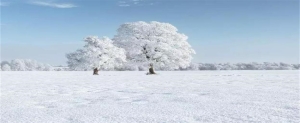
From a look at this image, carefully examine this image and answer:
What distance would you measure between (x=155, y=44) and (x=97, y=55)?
22.4 ft

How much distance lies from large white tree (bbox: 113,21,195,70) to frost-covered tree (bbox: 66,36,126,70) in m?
1.35

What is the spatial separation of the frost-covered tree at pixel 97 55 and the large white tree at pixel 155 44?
4.43 feet

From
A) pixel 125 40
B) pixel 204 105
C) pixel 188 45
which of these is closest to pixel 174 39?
pixel 188 45

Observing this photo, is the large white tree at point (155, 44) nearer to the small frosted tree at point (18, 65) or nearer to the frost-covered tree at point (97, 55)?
the frost-covered tree at point (97, 55)

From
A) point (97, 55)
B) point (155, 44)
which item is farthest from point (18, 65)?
point (155, 44)

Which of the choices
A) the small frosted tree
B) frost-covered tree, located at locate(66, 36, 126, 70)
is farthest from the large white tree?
the small frosted tree

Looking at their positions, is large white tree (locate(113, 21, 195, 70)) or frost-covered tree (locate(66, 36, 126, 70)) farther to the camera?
frost-covered tree (locate(66, 36, 126, 70))

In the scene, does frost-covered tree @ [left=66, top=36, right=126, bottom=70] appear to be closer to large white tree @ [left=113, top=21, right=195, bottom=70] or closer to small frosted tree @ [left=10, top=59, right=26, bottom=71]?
large white tree @ [left=113, top=21, right=195, bottom=70]

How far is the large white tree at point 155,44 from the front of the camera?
3106cm

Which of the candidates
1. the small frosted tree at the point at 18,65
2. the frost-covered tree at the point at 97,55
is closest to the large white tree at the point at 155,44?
the frost-covered tree at the point at 97,55

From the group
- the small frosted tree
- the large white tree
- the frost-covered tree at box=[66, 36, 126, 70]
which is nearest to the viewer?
the large white tree

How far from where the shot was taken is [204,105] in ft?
18.2

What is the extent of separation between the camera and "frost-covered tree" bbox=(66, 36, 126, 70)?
32000 millimetres

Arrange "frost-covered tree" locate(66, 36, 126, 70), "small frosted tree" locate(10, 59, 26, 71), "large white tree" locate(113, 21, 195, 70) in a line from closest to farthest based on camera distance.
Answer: "large white tree" locate(113, 21, 195, 70) → "frost-covered tree" locate(66, 36, 126, 70) → "small frosted tree" locate(10, 59, 26, 71)
